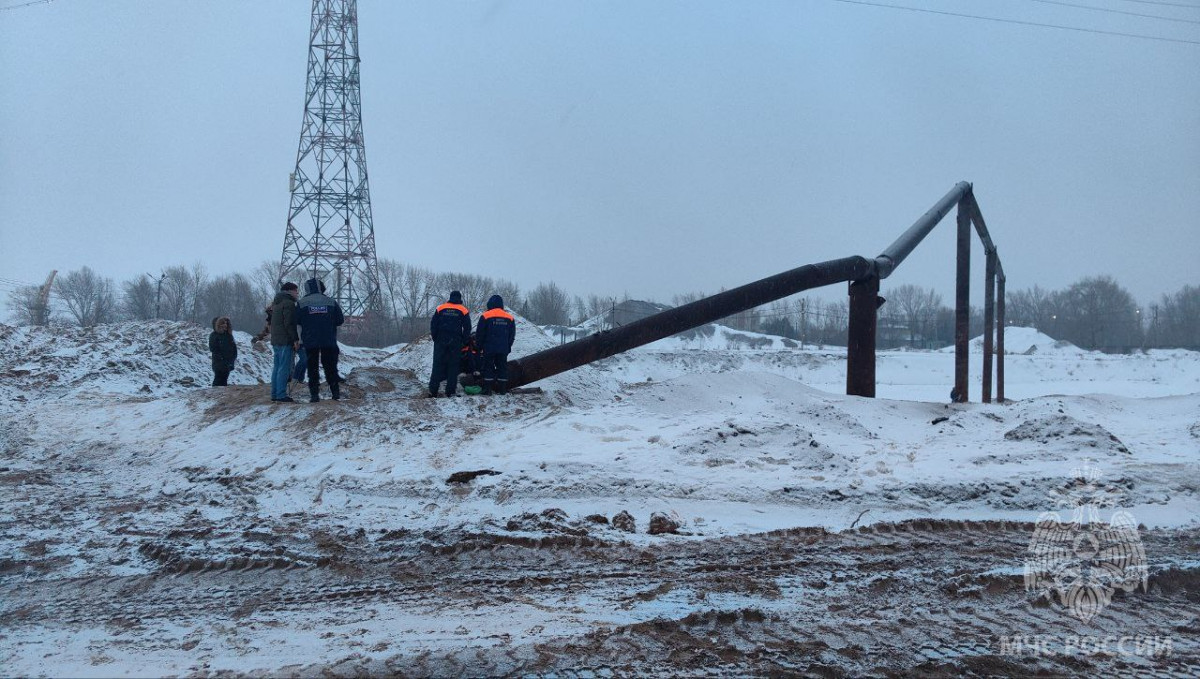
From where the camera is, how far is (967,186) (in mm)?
14531

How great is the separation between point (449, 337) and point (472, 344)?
1.84 ft

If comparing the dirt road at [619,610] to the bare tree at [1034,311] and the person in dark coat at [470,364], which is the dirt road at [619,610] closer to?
the person in dark coat at [470,364]

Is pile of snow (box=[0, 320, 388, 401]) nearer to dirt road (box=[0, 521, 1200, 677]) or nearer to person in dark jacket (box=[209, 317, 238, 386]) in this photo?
person in dark jacket (box=[209, 317, 238, 386])

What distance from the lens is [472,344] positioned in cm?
992

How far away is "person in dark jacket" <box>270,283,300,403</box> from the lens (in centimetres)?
945

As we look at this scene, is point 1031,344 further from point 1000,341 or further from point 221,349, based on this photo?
point 221,349

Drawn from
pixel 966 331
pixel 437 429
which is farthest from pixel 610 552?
pixel 966 331

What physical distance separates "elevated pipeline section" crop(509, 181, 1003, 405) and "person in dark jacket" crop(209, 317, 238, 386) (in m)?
6.04

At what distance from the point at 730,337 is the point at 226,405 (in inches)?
1373

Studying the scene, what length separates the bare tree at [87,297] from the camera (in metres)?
38.0

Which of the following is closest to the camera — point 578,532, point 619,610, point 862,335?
point 619,610

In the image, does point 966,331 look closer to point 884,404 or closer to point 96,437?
point 884,404

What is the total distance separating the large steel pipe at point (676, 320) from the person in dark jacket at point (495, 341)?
19cm

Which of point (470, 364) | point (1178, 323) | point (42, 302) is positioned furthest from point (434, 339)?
point (1178, 323)
